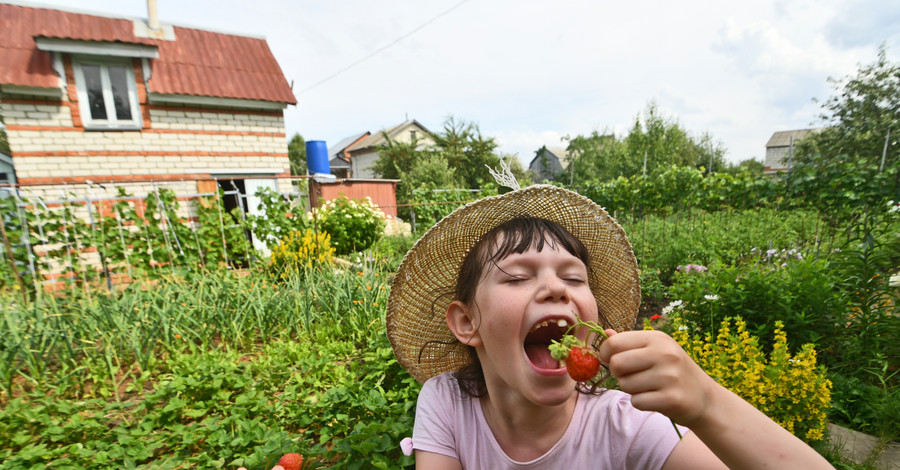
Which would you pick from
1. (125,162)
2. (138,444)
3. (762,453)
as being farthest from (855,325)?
(125,162)

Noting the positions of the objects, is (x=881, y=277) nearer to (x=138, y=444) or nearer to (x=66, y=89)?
(x=138, y=444)

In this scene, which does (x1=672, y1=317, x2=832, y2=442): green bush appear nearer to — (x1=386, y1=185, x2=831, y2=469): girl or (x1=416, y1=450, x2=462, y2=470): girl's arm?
(x1=386, y1=185, x2=831, y2=469): girl

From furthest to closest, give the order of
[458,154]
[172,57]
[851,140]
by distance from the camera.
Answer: [458,154] < [851,140] < [172,57]

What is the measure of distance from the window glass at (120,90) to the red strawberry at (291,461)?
423 inches

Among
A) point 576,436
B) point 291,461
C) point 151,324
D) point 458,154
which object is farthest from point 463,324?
point 458,154

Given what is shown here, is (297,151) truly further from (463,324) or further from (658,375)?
(658,375)

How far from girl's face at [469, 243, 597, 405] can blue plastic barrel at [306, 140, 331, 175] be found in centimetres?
1338

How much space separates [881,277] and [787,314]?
61 centimetres

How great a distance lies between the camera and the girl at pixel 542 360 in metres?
0.77

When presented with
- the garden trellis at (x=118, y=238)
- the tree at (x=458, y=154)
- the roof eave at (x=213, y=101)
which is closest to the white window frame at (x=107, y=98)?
the roof eave at (x=213, y=101)

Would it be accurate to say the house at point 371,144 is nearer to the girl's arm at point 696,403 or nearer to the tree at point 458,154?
the tree at point 458,154

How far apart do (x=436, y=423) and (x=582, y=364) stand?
2.39 feet

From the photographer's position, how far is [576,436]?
1.19 meters

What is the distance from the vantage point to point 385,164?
99.9ft
